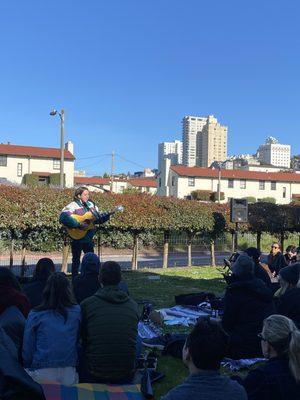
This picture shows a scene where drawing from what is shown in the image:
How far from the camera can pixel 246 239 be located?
78.7 ft

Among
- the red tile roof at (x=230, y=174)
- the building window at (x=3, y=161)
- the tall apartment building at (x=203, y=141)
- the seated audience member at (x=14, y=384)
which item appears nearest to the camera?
the seated audience member at (x=14, y=384)

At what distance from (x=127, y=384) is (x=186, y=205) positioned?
14066 mm

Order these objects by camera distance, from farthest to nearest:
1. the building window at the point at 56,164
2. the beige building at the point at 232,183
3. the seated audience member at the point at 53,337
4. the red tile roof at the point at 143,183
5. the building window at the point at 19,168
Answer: the red tile roof at the point at 143,183, the beige building at the point at 232,183, the building window at the point at 56,164, the building window at the point at 19,168, the seated audience member at the point at 53,337

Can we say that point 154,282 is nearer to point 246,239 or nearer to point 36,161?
point 246,239

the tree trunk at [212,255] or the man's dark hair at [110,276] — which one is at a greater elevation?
the man's dark hair at [110,276]

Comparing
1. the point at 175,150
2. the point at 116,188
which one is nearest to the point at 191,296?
the point at 116,188

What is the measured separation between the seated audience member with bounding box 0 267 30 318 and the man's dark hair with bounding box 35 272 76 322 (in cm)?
41

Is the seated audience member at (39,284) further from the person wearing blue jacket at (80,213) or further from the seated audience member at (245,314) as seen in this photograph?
the person wearing blue jacket at (80,213)

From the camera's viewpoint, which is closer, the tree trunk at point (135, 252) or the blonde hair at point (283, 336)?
the blonde hair at point (283, 336)

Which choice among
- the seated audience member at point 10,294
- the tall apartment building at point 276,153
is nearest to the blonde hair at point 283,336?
the seated audience member at point 10,294

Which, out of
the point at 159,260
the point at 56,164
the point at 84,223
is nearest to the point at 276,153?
the point at 56,164

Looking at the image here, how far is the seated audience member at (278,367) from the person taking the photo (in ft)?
10.6

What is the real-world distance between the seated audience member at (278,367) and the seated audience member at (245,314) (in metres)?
2.52

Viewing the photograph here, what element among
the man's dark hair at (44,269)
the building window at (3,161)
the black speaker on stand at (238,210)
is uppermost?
the building window at (3,161)
